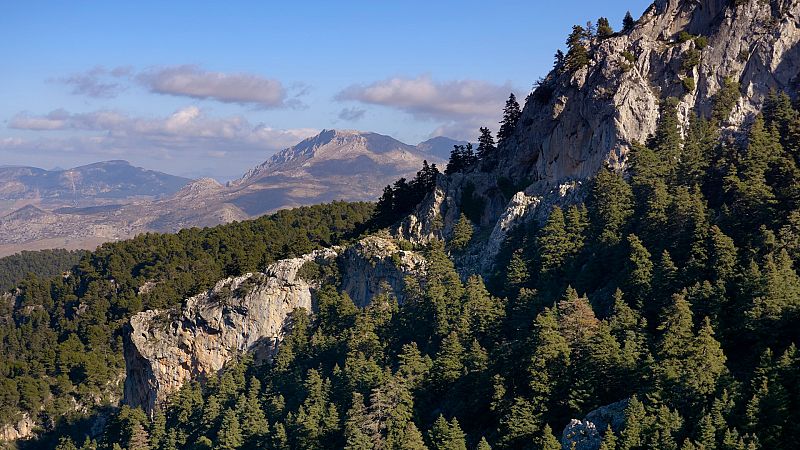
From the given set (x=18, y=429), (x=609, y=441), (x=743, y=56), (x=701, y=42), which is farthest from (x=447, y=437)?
(x=18, y=429)

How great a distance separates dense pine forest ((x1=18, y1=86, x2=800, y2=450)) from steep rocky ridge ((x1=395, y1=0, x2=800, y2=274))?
2221 mm

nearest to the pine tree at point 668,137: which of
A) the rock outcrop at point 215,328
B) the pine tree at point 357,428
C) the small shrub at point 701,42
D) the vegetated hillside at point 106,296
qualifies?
the small shrub at point 701,42

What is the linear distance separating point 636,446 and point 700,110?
44.3 meters

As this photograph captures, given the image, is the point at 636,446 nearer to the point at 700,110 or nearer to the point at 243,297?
the point at 700,110

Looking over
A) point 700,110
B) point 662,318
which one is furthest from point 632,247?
point 700,110

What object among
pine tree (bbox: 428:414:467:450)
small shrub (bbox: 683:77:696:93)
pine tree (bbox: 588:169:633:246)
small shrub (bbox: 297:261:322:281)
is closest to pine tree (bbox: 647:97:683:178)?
small shrub (bbox: 683:77:696:93)

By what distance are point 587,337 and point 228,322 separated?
164 feet

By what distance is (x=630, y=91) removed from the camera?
77625mm

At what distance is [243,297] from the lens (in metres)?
90.3

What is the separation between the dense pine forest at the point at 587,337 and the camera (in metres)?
45.0

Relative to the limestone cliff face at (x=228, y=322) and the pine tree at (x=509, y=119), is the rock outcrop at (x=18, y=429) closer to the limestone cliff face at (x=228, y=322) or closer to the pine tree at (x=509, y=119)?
the limestone cliff face at (x=228, y=322)

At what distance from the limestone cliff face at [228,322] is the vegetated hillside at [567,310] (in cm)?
61

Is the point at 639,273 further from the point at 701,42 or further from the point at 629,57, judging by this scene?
the point at 701,42

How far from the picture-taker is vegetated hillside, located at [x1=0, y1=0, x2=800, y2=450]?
4678cm
